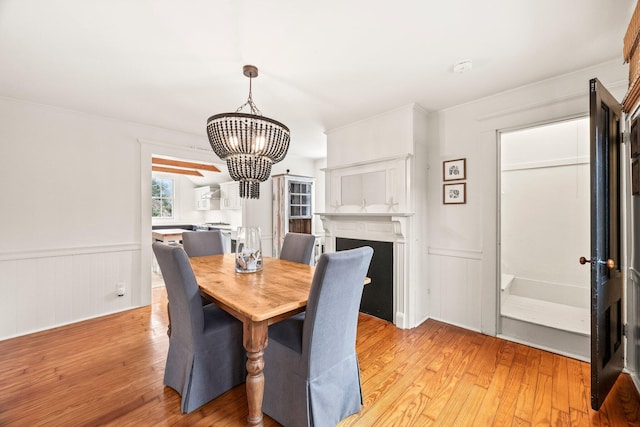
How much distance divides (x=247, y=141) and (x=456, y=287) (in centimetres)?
264

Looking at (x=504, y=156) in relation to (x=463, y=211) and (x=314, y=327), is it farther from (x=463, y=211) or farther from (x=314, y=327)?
(x=314, y=327)

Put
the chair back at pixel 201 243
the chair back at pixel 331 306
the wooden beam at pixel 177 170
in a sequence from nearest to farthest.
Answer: the chair back at pixel 331 306, the chair back at pixel 201 243, the wooden beam at pixel 177 170

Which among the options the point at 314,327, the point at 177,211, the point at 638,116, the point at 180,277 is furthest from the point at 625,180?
the point at 177,211

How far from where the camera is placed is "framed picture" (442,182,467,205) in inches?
113

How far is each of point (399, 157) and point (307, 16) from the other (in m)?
1.73

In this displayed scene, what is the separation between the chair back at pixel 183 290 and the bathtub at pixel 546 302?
2.83 m

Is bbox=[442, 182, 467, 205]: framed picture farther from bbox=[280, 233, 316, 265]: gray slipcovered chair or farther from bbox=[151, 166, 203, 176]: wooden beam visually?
bbox=[151, 166, 203, 176]: wooden beam

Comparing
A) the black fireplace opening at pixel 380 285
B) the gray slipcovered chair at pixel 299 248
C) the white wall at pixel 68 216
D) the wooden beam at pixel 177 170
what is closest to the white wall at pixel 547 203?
the black fireplace opening at pixel 380 285

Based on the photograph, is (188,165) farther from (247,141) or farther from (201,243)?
(247,141)

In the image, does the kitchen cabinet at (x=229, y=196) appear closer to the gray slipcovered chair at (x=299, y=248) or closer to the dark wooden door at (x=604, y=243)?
the gray slipcovered chair at (x=299, y=248)

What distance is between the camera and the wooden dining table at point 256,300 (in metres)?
1.38

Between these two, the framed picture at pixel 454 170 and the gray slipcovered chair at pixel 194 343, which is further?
the framed picture at pixel 454 170

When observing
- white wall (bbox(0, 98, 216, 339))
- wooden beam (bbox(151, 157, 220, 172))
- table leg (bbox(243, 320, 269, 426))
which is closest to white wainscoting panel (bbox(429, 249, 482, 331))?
table leg (bbox(243, 320, 269, 426))

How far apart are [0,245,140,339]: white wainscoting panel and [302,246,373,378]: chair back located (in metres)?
3.15
